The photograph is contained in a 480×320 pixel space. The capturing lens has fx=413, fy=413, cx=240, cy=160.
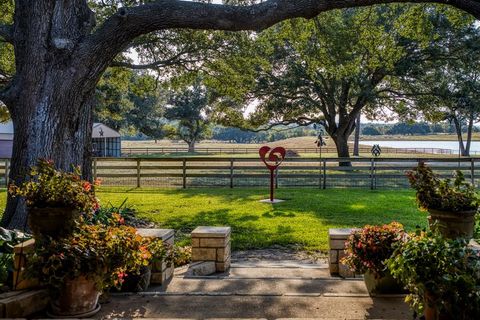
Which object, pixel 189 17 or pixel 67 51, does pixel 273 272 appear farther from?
pixel 67 51

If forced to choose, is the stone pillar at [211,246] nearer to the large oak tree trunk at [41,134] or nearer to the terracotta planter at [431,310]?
the large oak tree trunk at [41,134]

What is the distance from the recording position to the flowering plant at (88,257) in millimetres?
2707

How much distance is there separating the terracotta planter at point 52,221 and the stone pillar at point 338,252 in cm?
248

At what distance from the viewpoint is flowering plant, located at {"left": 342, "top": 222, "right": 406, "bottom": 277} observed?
3.28 meters

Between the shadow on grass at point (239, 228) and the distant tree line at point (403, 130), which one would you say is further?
the distant tree line at point (403, 130)

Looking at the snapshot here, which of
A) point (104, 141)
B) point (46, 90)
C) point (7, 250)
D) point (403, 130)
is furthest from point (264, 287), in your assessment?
point (403, 130)

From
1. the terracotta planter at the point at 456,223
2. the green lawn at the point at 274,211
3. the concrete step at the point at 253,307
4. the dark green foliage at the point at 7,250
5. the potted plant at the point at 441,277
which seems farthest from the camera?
the green lawn at the point at 274,211

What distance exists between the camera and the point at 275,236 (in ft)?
20.6

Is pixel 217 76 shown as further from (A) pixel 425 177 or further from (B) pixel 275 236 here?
(A) pixel 425 177

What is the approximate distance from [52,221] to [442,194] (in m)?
3.01

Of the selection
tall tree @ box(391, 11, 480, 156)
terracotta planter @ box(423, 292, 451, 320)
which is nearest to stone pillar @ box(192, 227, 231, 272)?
terracotta planter @ box(423, 292, 451, 320)

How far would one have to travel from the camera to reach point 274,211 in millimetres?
8336

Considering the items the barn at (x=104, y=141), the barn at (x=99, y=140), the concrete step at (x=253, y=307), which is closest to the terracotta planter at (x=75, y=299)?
the concrete step at (x=253, y=307)

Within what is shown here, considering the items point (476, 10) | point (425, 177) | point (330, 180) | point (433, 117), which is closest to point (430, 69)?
point (433, 117)
